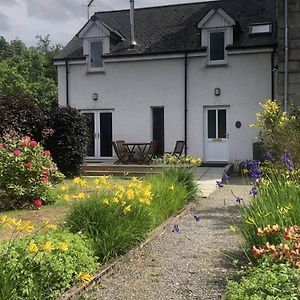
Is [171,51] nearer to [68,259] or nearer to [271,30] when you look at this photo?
[271,30]

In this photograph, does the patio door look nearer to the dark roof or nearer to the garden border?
the dark roof

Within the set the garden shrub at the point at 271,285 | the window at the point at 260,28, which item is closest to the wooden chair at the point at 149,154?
the window at the point at 260,28

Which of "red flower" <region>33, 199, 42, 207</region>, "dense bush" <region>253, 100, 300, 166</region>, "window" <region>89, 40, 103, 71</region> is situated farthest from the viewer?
"window" <region>89, 40, 103, 71</region>

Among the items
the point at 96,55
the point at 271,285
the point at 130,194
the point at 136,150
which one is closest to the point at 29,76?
the point at 96,55

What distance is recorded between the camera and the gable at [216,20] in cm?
1830

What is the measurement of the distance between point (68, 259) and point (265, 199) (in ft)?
8.40

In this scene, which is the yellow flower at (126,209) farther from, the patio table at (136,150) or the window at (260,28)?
the window at (260,28)

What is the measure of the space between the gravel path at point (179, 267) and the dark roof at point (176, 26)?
12080mm

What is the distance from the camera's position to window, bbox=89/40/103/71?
20.3 metres

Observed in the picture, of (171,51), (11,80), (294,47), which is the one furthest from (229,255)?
(11,80)

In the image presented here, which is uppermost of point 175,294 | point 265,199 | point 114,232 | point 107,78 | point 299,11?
point 299,11

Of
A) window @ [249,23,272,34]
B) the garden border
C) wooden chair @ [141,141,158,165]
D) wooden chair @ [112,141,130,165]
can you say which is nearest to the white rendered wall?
wooden chair @ [112,141,130,165]

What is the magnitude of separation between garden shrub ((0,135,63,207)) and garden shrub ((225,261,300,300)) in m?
5.83

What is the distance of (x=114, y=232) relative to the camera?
564 centimetres
